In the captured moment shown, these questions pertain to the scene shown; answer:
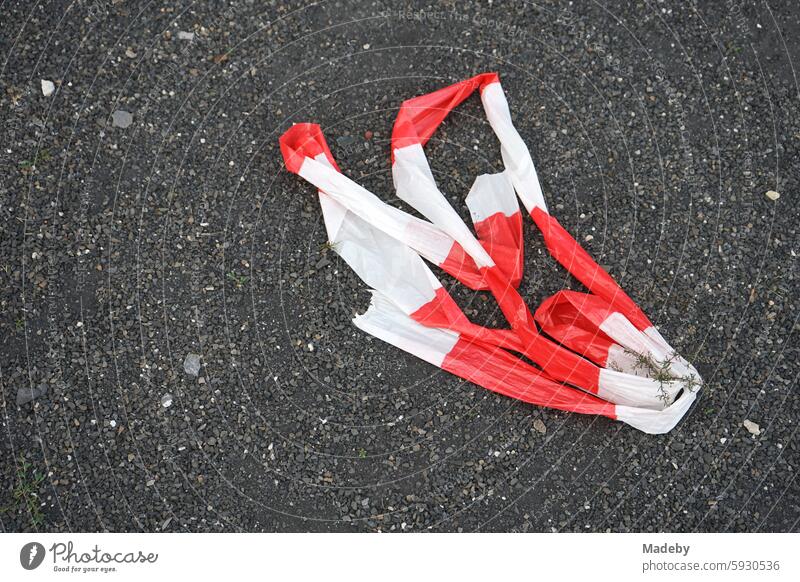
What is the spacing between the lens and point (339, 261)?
337 cm

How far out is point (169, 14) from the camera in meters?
3.54

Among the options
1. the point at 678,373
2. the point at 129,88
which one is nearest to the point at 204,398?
the point at 129,88

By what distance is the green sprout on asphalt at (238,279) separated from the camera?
11.0 feet

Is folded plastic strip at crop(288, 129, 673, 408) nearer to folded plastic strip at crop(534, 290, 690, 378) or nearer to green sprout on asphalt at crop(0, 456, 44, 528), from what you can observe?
folded plastic strip at crop(534, 290, 690, 378)

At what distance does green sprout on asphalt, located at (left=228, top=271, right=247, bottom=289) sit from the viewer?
3.34 metres

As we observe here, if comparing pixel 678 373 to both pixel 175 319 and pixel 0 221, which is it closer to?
pixel 175 319

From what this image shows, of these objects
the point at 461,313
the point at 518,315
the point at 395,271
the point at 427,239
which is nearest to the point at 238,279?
the point at 395,271

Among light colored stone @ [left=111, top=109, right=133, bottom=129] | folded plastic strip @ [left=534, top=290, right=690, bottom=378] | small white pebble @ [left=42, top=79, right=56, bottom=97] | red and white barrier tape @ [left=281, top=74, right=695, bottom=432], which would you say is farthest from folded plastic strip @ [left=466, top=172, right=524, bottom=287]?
small white pebble @ [left=42, top=79, right=56, bottom=97]

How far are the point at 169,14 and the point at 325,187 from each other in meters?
1.16

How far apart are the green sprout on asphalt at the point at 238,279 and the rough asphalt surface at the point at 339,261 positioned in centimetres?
3
